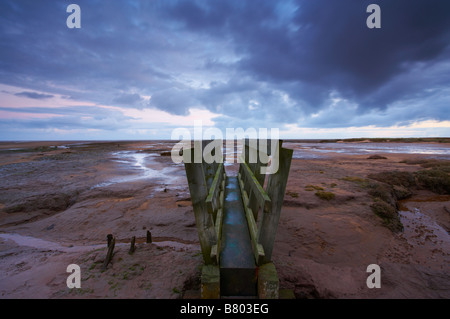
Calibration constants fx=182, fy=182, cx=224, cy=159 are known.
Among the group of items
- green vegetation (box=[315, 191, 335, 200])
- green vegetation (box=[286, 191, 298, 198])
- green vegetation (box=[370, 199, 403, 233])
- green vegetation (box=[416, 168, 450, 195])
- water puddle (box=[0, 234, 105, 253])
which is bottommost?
water puddle (box=[0, 234, 105, 253])

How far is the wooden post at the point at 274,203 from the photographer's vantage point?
247 cm

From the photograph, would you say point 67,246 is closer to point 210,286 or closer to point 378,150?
point 210,286

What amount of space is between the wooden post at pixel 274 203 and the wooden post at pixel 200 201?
80 cm

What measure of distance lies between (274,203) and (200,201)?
1090mm

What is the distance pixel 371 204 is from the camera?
6.88m

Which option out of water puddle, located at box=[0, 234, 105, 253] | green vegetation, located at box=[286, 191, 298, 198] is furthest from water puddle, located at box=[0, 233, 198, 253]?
green vegetation, located at box=[286, 191, 298, 198]

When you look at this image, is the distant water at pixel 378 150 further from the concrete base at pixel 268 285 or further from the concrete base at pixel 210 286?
the concrete base at pixel 210 286

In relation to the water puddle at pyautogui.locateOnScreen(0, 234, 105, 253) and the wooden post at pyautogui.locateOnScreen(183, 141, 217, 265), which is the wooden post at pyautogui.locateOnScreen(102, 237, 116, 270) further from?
the wooden post at pyautogui.locateOnScreen(183, 141, 217, 265)

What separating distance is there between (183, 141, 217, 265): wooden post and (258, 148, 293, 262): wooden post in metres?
0.80

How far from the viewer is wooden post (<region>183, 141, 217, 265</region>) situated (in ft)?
8.43
